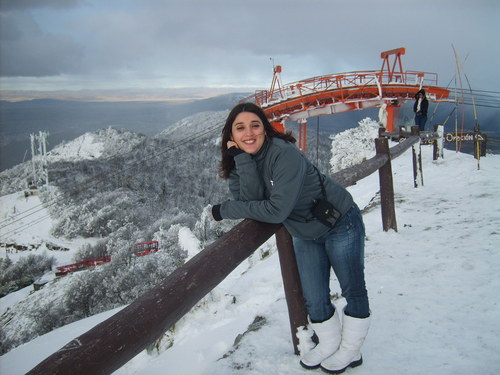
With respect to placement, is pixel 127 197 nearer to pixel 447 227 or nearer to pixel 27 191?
pixel 27 191

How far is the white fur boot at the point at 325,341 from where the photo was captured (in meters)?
1.99

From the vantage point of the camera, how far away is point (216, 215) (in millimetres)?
1998

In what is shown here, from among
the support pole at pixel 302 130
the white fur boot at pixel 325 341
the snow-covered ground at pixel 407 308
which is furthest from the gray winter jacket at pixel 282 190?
the support pole at pixel 302 130

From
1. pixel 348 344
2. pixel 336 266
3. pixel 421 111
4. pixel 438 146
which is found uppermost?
pixel 421 111

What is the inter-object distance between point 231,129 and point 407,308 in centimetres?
206

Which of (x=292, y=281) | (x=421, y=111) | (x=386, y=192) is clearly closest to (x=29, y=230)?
(x=421, y=111)

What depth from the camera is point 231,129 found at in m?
2.08

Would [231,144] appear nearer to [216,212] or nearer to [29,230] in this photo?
[216,212]

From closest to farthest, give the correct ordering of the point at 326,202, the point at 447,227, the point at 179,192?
1. the point at 326,202
2. the point at 447,227
3. the point at 179,192

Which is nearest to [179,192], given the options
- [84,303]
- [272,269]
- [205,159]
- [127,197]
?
[127,197]

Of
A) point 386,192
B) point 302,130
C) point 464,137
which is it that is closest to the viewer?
point 386,192

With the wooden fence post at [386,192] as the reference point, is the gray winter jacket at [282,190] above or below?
above

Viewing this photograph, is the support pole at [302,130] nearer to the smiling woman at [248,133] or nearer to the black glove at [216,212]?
the smiling woman at [248,133]

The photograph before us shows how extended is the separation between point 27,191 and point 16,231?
50.8ft
